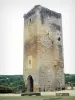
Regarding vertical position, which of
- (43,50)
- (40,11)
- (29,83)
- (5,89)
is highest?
(40,11)

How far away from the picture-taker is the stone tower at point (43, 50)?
6.90 m

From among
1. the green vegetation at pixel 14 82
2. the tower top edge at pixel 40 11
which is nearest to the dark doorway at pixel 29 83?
the green vegetation at pixel 14 82

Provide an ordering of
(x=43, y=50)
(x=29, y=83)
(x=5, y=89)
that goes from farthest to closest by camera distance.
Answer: (x=29, y=83) < (x=43, y=50) < (x=5, y=89)

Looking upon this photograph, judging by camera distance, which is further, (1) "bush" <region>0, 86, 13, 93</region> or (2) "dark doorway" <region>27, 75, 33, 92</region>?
(2) "dark doorway" <region>27, 75, 33, 92</region>

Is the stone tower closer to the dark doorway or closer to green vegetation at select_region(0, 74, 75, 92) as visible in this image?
the dark doorway

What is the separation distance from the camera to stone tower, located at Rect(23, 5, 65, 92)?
6.90 meters

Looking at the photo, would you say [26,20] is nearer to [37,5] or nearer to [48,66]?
[37,5]

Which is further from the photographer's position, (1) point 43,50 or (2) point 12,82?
(1) point 43,50

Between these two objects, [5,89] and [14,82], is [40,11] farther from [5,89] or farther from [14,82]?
[5,89]

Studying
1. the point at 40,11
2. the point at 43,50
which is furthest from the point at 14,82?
the point at 40,11

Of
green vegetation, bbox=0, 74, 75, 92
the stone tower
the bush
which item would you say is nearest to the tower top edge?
the stone tower

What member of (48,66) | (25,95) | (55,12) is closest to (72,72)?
(48,66)

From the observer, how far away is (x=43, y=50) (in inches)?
276

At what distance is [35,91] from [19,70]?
82 centimetres
